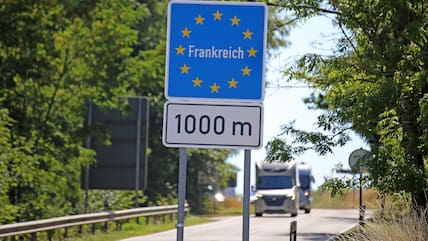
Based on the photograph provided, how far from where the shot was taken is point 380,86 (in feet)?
47.0

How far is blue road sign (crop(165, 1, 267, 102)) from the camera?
805 centimetres

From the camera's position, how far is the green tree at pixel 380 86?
14359 mm

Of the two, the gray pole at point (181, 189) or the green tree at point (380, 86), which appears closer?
the gray pole at point (181, 189)

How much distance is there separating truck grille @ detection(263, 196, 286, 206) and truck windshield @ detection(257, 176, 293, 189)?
0.59m

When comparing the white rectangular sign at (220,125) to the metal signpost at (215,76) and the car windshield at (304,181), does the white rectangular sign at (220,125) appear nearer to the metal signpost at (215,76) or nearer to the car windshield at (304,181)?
the metal signpost at (215,76)

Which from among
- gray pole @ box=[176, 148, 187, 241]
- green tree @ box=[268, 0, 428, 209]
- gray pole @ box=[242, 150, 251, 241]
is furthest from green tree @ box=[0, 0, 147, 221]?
gray pole @ box=[242, 150, 251, 241]

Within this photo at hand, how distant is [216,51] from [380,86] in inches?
263

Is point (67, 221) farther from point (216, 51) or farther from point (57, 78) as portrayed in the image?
point (216, 51)

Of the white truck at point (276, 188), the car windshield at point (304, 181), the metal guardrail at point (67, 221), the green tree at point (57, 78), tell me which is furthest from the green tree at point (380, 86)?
the car windshield at point (304, 181)

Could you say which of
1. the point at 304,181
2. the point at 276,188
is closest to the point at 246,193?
the point at 276,188

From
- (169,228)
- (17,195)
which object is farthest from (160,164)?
(17,195)

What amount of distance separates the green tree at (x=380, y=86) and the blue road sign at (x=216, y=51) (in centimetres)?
594

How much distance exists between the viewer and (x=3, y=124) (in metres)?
26.8

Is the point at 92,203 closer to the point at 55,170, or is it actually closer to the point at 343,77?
the point at 55,170
